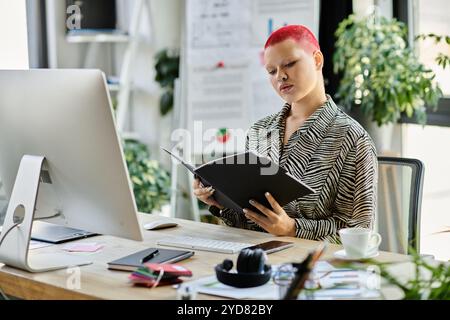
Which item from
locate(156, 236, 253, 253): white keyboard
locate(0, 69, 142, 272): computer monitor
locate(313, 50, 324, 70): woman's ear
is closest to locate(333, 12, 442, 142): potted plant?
locate(313, 50, 324, 70): woman's ear

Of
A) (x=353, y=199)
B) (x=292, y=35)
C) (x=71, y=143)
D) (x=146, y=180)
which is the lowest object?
(x=146, y=180)

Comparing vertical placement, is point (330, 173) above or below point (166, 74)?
below

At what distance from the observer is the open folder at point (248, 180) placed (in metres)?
2.12

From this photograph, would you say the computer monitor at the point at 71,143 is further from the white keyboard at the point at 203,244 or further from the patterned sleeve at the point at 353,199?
the patterned sleeve at the point at 353,199

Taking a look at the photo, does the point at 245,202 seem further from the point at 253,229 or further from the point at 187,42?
the point at 187,42

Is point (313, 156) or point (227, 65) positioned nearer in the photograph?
point (313, 156)

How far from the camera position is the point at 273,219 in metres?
2.26

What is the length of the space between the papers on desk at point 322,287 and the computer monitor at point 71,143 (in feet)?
0.79

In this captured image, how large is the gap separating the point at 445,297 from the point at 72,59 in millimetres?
3514

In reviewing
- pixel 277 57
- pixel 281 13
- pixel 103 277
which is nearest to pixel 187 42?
pixel 281 13

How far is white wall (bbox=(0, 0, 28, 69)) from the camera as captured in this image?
3338 millimetres

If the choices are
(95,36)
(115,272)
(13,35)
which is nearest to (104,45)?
(95,36)

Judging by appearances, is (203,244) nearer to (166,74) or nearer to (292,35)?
(292,35)

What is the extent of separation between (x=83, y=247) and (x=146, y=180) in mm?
2069
